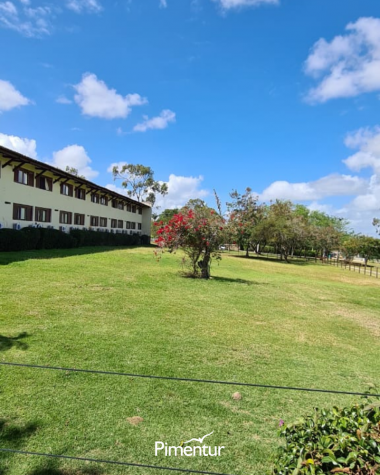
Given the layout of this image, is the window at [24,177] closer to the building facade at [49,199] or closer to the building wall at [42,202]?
the building facade at [49,199]

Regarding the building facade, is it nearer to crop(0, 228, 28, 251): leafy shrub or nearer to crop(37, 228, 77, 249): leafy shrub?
crop(37, 228, 77, 249): leafy shrub

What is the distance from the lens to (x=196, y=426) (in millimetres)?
2887

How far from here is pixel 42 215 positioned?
21.2 metres

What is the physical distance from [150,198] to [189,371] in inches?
2101

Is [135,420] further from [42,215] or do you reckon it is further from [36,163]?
[42,215]

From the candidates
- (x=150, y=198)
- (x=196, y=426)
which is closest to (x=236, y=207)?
(x=150, y=198)

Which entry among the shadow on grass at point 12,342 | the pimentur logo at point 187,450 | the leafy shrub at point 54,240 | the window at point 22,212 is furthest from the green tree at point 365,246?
the pimentur logo at point 187,450

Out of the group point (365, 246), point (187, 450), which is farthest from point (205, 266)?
point (365, 246)

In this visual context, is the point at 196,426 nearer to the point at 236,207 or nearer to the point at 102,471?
the point at 102,471

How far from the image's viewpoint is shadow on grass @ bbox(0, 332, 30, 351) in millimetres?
4145

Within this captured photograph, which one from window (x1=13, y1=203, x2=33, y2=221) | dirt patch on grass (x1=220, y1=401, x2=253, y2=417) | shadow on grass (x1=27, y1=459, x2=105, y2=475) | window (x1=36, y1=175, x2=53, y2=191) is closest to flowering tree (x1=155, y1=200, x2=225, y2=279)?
dirt patch on grass (x1=220, y1=401, x2=253, y2=417)

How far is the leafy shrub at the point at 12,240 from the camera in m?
14.6

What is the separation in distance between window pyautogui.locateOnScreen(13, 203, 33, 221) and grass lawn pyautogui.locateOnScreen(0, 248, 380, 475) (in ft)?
38.0

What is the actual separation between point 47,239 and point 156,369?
1655 cm
